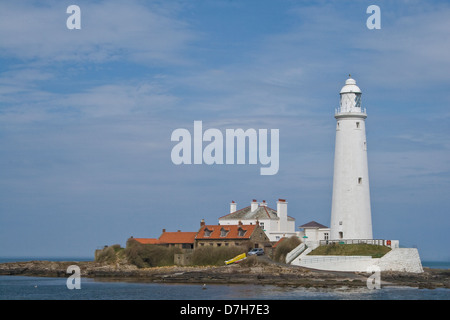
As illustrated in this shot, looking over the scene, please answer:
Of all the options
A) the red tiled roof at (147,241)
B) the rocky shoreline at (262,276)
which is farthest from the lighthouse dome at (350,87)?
the red tiled roof at (147,241)

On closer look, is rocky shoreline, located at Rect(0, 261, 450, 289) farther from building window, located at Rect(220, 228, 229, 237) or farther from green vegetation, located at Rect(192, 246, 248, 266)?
building window, located at Rect(220, 228, 229, 237)

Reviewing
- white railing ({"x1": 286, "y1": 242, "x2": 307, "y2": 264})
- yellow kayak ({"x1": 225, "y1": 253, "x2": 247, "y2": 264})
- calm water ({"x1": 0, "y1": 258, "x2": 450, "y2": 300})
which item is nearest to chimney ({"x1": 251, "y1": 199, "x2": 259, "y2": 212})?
yellow kayak ({"x1": 225, "y1": 253, "x2": 247, "y2": 264})

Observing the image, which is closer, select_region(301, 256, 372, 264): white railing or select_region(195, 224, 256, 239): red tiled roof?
select_region(301, 256, 372, 264): white railing

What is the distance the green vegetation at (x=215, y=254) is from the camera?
→ 59562mm

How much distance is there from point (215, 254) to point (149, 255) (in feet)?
22.3

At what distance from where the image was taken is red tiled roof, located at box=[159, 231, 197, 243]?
65.4 meters

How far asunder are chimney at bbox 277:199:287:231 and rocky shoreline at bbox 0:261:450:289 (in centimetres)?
1309

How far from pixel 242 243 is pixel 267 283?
13.1 m

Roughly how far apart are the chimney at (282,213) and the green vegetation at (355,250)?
14144 millimetres

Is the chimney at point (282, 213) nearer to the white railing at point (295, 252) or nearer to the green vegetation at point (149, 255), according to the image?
the green vegetation at point (149, 255)

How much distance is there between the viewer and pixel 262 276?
51562 millimetres

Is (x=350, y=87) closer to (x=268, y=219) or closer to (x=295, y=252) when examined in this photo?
(x=295, y=252)
